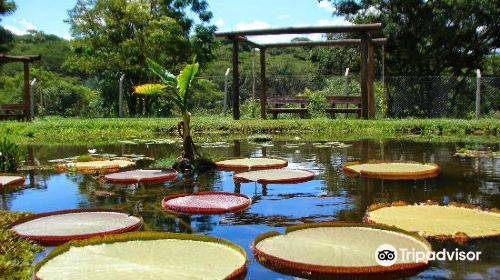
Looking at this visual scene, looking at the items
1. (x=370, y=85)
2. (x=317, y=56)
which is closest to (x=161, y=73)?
(x=370, y=85)

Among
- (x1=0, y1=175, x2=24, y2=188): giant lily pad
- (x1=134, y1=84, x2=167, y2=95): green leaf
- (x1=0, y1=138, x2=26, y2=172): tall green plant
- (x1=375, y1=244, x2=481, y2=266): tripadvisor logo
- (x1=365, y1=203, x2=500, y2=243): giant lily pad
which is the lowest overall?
(x1=375, y1=244, x2=481, y2=266): tripadvisor logo

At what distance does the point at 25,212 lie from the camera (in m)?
4.29

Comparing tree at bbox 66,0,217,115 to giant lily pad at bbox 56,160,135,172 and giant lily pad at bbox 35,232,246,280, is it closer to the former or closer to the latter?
giant lily pad at bbox 56,160,135,172

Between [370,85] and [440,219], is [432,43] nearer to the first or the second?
[370,85]

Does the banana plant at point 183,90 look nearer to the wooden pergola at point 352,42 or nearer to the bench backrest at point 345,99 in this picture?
the wooden pergola at point 352,42

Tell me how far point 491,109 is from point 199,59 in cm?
1164

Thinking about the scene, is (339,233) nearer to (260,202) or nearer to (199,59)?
(260,202)

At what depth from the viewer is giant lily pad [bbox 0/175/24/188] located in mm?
5585

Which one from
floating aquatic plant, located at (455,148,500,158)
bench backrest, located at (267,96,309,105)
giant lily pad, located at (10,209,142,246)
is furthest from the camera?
bench backrest, located at (267,96,309,105)

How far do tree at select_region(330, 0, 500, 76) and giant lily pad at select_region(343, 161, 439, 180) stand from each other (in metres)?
13.0

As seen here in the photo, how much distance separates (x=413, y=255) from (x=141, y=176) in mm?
3479

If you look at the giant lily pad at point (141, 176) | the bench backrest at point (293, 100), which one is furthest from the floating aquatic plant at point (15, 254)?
the bench backrest at point (293, 100)

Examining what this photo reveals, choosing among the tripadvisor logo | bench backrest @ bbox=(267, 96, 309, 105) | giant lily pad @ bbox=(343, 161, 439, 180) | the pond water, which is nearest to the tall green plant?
the pond water

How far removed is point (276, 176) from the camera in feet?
18.3
